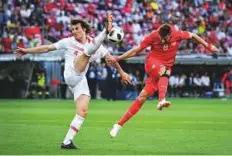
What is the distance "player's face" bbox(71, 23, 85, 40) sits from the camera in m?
13.2

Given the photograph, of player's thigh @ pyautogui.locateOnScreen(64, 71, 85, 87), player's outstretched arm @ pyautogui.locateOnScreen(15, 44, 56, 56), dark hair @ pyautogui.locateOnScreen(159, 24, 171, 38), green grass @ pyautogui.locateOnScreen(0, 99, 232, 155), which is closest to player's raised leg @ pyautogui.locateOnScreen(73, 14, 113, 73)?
player's thigh @ pyautogui.locateOnScreen(64, 71, 85, 87)

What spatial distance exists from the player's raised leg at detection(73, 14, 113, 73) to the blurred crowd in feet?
78.6

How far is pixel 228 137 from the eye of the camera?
1585 cm

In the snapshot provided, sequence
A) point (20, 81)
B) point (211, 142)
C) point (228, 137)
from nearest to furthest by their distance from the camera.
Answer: point (211, 142) < point (228, 137) < point (20, 81)

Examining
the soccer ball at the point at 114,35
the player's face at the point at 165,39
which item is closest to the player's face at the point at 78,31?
the soccer ball at the point at 114,35

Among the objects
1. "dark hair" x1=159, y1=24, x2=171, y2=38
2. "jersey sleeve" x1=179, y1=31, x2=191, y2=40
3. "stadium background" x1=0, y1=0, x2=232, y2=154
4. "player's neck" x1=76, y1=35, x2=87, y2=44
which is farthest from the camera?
"stadium background" x1=0, y1=0, x2=232, y2=154

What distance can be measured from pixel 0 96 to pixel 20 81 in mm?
1282

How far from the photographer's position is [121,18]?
137 feet

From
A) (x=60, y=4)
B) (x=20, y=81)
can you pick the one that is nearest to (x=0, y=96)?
(x=20, y=81)

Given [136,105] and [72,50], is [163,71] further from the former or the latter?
[72,50]

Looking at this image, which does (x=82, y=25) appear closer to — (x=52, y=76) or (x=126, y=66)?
(x=52, y=76)

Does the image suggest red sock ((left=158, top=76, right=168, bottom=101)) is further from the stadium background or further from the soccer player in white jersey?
the stadium background

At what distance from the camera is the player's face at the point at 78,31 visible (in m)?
13.2

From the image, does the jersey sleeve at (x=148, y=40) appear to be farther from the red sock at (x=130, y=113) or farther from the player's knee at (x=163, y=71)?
the red sock at (x=130, y=113)
